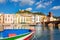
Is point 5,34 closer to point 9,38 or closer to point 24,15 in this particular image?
point 9,38

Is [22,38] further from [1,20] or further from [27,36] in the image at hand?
[1,20]

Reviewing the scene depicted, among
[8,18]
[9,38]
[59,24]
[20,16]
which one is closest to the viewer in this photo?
[9,38]

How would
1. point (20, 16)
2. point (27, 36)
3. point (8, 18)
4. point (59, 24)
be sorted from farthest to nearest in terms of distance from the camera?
1. point (59, 24)
2. point (20, 16)
3. point (8, 18)
4. point (27, 36)

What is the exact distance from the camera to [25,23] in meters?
8.99

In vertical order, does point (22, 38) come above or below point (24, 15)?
below

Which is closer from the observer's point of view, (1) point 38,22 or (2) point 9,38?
(2) point 9,38

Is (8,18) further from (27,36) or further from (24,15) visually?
(27,36)

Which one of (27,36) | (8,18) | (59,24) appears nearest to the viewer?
(27,36)

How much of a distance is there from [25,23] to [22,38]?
5.97 m

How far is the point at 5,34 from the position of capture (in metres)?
3.32

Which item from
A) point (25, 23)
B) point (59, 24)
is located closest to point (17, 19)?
point (25, 23)

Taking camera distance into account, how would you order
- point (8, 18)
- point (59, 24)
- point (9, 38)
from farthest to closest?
point (59, 24) < point (8, 18) < point (9, 38)

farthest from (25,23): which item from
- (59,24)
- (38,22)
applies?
(59,24)

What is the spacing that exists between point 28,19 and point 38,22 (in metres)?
0.75
